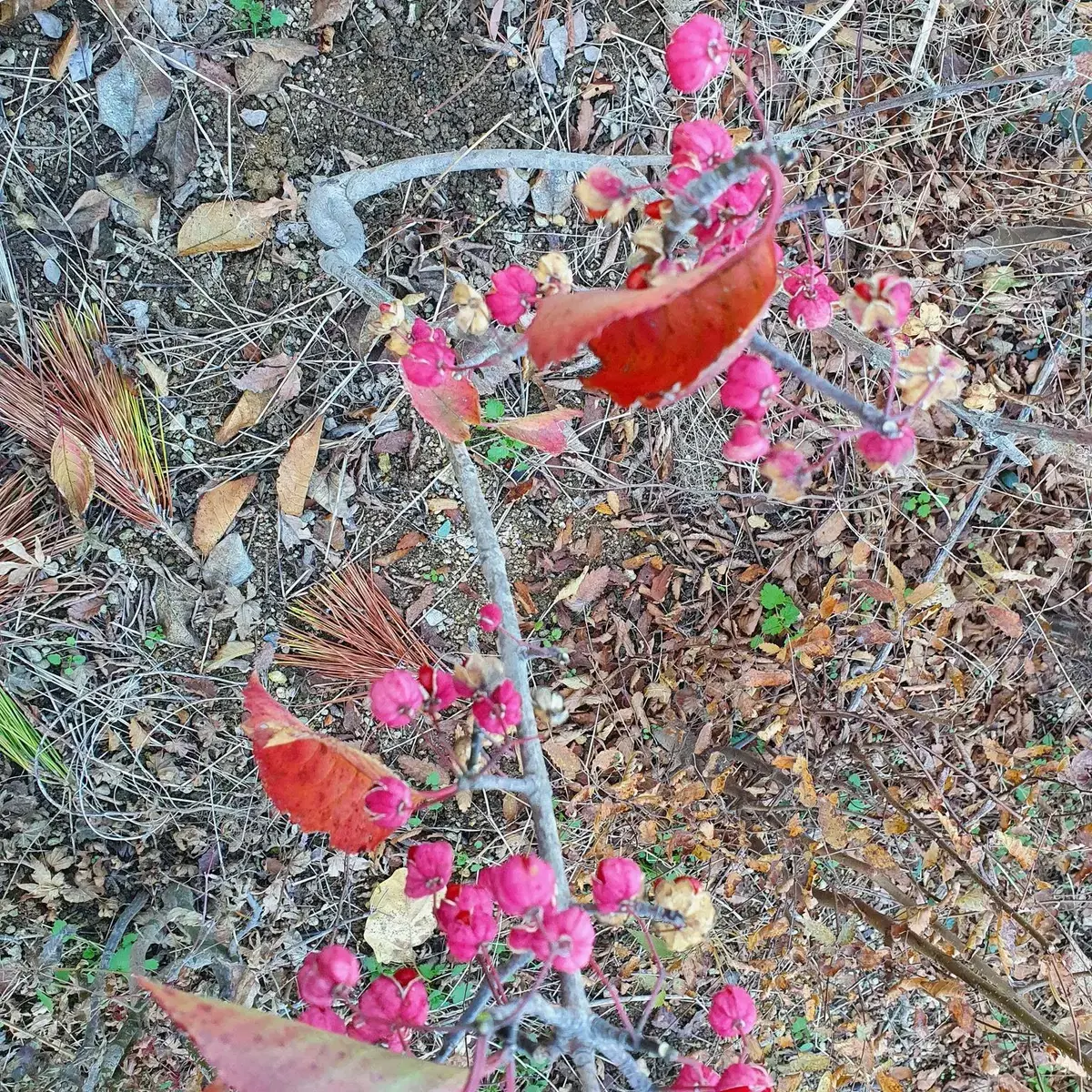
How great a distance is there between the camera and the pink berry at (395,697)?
0.97 metres

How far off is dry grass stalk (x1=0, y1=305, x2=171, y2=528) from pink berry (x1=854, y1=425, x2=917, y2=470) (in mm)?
1361

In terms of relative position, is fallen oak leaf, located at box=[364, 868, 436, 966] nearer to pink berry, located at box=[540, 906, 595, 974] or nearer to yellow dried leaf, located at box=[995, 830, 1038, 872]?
pink berry, located at box=[540, 906, 595, 974]

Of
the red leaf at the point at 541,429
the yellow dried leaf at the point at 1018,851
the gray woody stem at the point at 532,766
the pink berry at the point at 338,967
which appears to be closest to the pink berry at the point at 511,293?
the gray woody stem at the point at 532,766

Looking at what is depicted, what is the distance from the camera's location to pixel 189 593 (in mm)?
1779

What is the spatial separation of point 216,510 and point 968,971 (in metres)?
1.66

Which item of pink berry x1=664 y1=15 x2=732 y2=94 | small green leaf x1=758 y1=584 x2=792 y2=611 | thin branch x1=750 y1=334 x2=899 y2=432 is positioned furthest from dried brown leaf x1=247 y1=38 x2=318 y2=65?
small green leaf x1=758 y1=584 x2=792 y2=611

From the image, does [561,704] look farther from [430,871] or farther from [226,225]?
[226,225]

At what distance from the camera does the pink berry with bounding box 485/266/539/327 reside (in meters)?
1.07

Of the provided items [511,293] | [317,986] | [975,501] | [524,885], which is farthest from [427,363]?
[975,501]

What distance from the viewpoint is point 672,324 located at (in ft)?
2.59

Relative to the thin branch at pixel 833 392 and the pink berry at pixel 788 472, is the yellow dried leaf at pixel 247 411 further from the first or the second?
the pink berry at pixel 788 472

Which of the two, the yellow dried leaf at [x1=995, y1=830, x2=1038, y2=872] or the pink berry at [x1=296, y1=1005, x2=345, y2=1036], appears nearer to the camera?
the pink berry at [x1=296, y1=1005, x2=345, y2=1036]

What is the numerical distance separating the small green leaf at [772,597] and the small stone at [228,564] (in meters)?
1.09

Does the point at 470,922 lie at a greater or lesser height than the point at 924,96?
lesser
